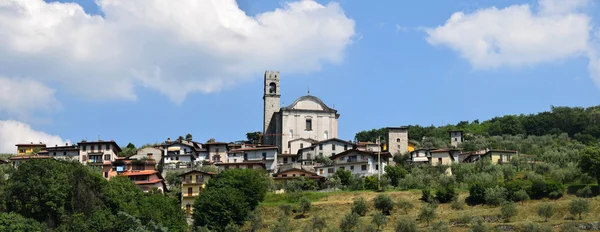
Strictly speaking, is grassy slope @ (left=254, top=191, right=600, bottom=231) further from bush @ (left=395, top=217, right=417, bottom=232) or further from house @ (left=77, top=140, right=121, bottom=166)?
house @ (left=77, top=140, right=121, bottom=166)

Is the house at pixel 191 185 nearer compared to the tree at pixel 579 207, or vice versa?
the tree at pixel 579 207

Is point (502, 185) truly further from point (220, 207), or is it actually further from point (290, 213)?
point (220, 207)

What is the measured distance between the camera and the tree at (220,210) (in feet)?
235

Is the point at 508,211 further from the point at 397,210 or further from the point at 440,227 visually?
the point at 397,210

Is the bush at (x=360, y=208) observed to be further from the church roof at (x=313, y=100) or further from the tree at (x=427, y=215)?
the church roof at (x=313, y=100)

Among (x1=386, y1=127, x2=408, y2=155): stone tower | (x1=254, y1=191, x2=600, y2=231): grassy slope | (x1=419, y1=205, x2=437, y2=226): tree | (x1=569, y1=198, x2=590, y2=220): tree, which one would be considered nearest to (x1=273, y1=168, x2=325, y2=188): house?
(x1=254, y1=191, x2=600, y2=231): grassy slope

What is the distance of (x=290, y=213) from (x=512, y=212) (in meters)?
19.7

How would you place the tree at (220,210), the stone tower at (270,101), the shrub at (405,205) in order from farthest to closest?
the stone tower at (270,101), the shrub at (405,205), the tree at (220,210)

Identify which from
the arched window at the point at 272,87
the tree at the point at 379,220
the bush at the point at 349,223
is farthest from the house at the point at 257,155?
the tree at the point at 379,220

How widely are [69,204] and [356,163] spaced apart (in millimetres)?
35193

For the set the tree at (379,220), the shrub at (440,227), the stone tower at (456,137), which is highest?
the stone tower at (456,137)

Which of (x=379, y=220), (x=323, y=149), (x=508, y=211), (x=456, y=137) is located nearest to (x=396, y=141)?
(x=323, y=149)

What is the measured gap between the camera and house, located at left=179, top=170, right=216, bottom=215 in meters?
81.1

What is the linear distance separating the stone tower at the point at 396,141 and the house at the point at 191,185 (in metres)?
27.4
